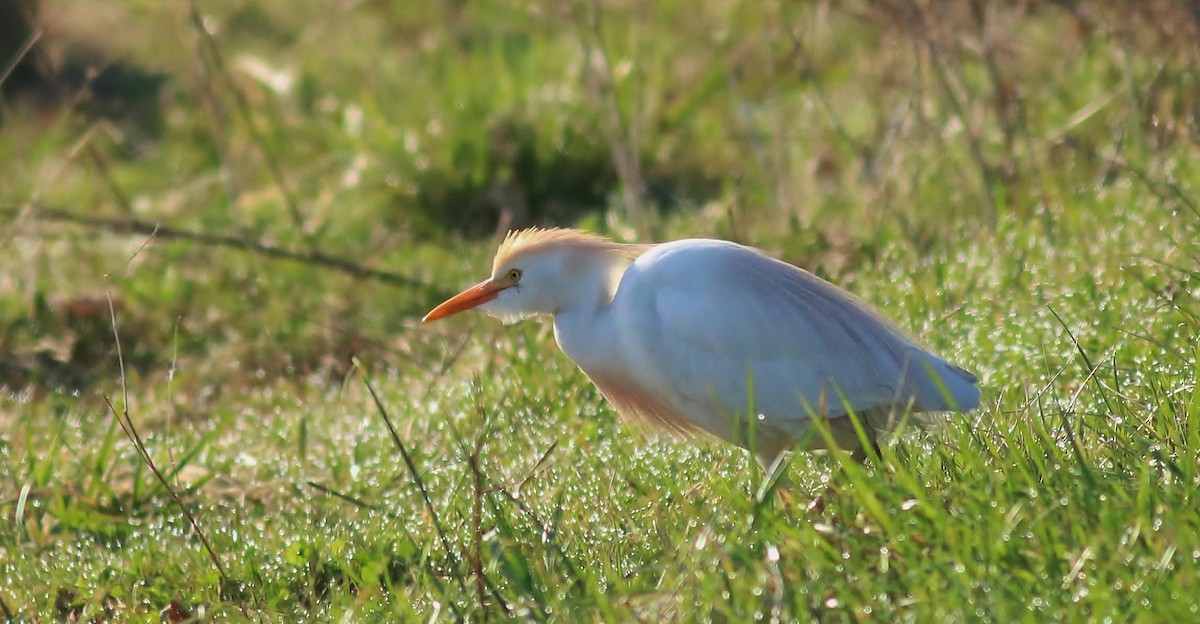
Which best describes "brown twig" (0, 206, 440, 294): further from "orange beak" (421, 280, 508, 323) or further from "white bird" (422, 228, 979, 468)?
"white bird" (422, 228, 979, 468)

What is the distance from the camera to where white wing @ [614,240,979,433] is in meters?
3.49

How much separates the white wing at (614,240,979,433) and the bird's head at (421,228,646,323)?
0.20m

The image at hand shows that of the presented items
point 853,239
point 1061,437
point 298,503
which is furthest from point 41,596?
point 853,239

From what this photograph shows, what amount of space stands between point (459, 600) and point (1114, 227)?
2.69 metres

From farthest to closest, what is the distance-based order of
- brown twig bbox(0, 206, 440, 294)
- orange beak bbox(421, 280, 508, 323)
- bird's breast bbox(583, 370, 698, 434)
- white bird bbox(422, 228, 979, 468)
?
1. brown twig bbox(0, 206, 440, 294)
2. orange beak bbox(421, 280, 508, 323)
3. bird's breast bbox(583, 370, 698, 434)
4. white bird bbox(422, 228, 979, 468)

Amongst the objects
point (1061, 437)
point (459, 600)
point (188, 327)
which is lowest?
point (188, 327)

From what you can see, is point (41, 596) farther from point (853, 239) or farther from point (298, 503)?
point (853, 239)

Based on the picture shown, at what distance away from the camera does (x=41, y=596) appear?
363cm

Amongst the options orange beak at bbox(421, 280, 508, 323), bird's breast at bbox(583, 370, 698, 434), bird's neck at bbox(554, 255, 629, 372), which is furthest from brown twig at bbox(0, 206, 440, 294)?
bird's breast at bbox(583, 370, 698, 434)

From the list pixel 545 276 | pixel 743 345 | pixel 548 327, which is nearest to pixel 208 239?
pixel 548 327

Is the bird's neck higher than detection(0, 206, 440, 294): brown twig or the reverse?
higher

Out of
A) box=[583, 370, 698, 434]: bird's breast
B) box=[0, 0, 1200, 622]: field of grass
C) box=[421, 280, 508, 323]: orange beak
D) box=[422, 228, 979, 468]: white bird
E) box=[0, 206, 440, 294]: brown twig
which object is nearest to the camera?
box=[0, 0, 1200, 622]: field of grass

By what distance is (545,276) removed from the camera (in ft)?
12.3

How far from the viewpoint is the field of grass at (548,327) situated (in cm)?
267
